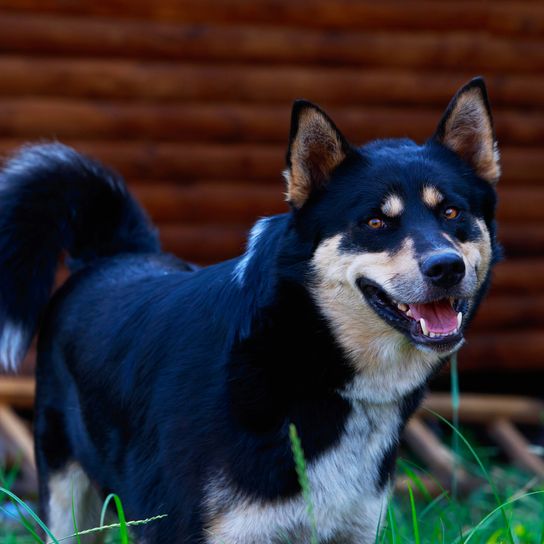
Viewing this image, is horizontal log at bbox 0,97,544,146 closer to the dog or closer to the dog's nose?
the dog

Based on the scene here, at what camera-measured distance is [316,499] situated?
277 centimetres

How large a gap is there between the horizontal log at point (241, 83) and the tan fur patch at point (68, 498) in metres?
3.12

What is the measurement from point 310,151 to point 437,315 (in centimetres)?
58

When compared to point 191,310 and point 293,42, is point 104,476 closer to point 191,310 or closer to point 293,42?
point 191,310

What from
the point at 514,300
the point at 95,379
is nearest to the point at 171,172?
the point at 514,300

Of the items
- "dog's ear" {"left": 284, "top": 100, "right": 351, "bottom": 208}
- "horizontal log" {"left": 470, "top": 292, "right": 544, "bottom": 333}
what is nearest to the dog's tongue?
"dog's ear" {"left": 284, "top": 100, "right": 351, "bottom": 208}

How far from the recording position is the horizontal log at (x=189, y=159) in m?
6.14

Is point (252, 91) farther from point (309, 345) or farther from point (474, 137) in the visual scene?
point (309, 345)

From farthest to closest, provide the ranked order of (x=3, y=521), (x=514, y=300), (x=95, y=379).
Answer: (x=514, y=300), (x=3, y=521), (x=95, y=379)

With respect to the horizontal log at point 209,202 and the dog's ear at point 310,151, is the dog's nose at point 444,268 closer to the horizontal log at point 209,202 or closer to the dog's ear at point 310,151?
the dog's ear at point 310,151

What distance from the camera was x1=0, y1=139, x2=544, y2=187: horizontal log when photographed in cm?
614

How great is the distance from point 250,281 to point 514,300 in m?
4.40

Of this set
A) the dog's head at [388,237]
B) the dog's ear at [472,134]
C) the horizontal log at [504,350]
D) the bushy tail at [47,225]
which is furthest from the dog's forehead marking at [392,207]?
the horizontal log at [504,350]

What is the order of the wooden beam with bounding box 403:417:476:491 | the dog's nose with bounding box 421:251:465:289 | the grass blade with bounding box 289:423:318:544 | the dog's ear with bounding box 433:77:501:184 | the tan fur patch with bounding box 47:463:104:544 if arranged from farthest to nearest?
the wooden beam with bounding box 403:417:476:491
the tan fur patch with bounding box 47:463:104:544
the dog's ear with bounding box 433:77:501:184
the dog's nose with bounding box 421:251:465:289
the grass blade with bounding box 289:423:318:544
